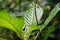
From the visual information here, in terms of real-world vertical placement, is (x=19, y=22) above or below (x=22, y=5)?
above

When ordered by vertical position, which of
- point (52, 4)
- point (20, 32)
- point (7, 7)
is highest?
point (20, 32)

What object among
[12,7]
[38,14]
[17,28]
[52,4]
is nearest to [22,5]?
[12,7]

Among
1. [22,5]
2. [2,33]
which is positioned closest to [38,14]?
[2,33]

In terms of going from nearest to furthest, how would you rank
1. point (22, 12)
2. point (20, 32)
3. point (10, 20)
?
1. point (10, 20)
2. point (20, 32)
3. point (22, 12)

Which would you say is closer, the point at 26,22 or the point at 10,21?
the point at 10,21

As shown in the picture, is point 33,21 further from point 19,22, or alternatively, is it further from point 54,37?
point 54,37

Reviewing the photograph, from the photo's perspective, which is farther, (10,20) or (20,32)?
(20,32)

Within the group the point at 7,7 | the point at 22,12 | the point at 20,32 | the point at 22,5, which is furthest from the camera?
the point at 7,7

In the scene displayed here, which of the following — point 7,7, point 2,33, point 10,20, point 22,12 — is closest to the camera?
point 10,20

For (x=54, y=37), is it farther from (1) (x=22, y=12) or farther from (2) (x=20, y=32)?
(2) (x=20, y=32)
